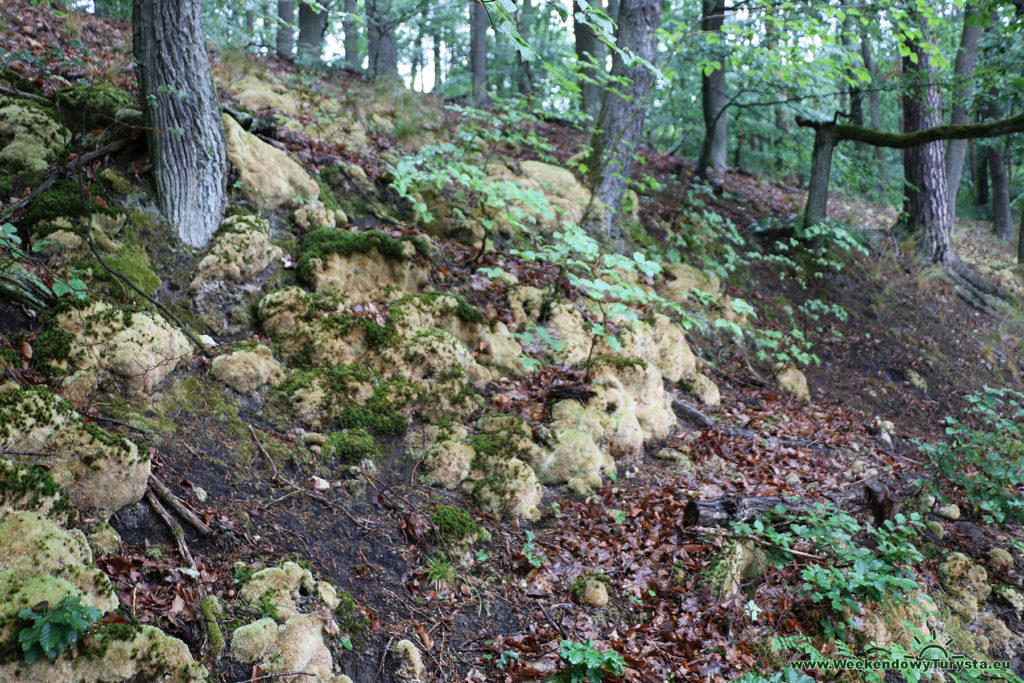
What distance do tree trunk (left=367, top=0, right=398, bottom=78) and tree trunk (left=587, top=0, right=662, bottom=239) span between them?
11.6 ft

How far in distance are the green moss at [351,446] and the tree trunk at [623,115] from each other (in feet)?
16.4

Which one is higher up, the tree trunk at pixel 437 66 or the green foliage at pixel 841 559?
the tree trunk at pixel 437 66

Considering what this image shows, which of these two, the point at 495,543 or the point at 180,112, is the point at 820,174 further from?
the point at 180,112

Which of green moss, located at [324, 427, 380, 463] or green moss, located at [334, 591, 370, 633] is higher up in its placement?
green moss, located at [324, 427, 380, 463]

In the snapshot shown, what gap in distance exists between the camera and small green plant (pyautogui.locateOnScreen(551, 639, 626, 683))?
2.87 metres

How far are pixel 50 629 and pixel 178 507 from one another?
3.34 ft

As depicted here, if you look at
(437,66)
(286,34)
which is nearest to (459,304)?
(286,34)

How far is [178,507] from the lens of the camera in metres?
2.79

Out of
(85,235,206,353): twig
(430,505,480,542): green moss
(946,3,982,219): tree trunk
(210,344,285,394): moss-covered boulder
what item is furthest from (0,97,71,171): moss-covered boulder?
(946,3,982,219): tree trunk

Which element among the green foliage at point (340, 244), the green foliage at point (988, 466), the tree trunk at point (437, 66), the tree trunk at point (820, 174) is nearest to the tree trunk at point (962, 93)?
the tree trunk at point (820, 174)

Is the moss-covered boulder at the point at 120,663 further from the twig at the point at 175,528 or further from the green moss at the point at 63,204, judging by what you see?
the green moss at the point at 63,204

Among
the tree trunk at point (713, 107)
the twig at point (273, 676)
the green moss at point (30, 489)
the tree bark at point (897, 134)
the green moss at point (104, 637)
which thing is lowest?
the twig at point (273, 676)

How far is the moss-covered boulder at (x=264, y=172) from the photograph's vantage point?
5.18 m

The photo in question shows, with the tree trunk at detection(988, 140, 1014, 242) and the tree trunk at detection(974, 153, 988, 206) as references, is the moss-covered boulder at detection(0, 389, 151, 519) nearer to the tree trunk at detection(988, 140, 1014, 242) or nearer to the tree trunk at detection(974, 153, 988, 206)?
the tree trunk at detection(988, 140, 1014, 242)
